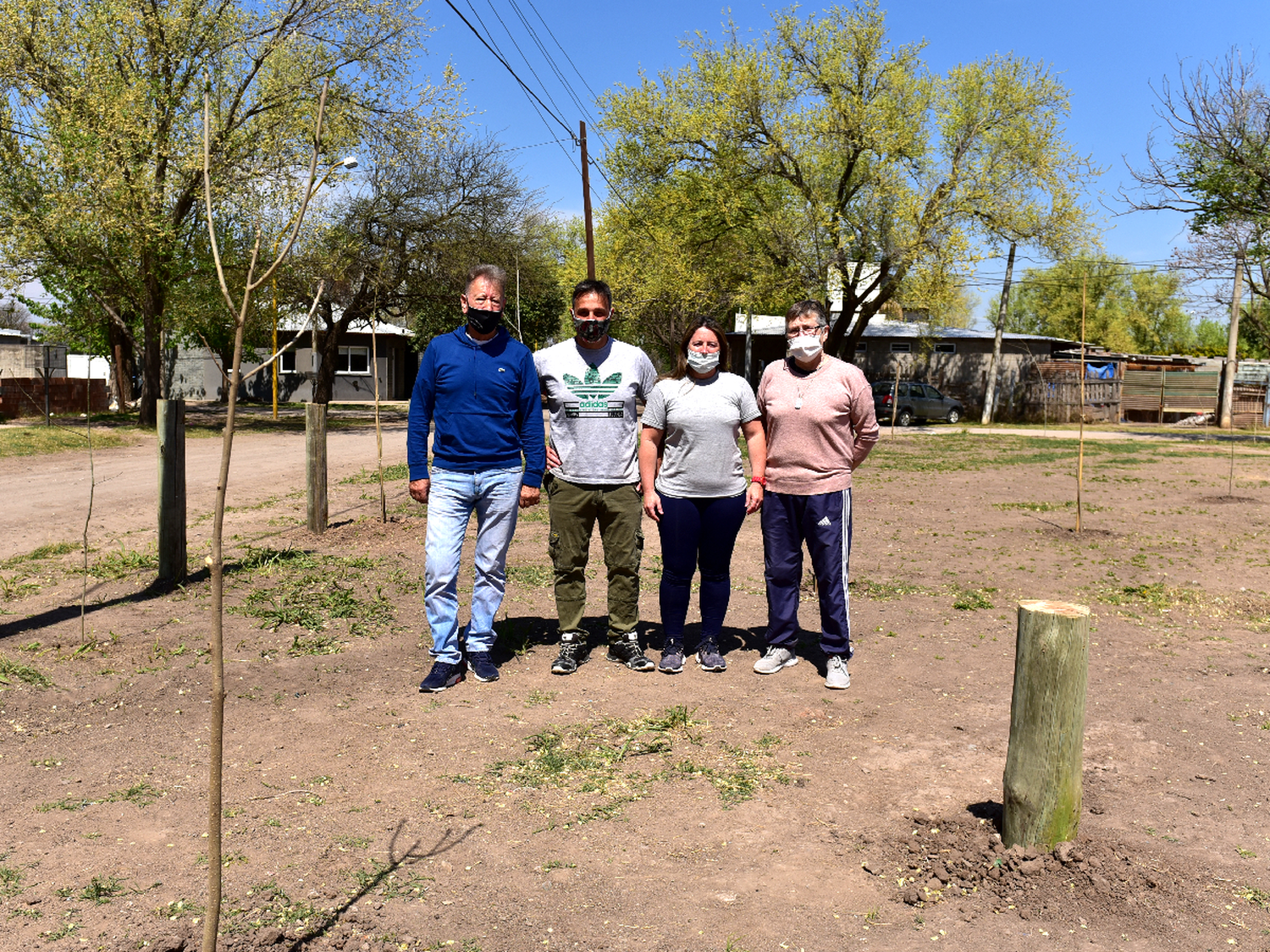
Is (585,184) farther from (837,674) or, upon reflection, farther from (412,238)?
(837,674)

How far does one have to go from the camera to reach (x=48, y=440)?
693 inches


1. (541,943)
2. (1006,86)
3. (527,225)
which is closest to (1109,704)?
(541,943)

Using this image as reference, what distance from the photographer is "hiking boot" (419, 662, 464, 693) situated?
472 centimetres

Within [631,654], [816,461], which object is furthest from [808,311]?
[631,654]

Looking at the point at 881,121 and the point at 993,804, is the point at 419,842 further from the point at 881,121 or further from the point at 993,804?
the point at 881,121

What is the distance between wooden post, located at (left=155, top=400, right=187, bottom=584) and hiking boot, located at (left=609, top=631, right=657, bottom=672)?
3085 millimetres

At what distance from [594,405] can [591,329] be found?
0.37 metres

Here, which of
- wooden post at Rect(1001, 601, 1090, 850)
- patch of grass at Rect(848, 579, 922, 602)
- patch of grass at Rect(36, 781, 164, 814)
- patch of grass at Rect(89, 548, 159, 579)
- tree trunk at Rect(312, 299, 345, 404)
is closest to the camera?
wooden post at Rect(1001, 601, 1090, 850)

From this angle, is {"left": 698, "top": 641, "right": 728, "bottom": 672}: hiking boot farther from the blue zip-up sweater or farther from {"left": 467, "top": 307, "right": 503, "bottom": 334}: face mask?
{"left": 467, "top": 307, "right": 503, "bottom": 334}: face mask

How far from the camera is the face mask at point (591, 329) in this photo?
15.8ft

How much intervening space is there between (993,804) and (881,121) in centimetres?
2310

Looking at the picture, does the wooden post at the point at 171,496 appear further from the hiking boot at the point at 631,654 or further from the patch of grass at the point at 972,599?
the patch of grass at the point at 972,599

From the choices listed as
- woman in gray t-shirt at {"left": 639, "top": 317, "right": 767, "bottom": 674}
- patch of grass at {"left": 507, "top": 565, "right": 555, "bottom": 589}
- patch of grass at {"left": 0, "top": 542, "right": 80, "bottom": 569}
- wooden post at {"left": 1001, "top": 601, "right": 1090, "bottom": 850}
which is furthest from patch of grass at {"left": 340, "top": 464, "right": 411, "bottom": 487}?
wooden post at {"left": 1001, "top": 601, "right": 1090, "bottom": 850}

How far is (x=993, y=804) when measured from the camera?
3.57m
